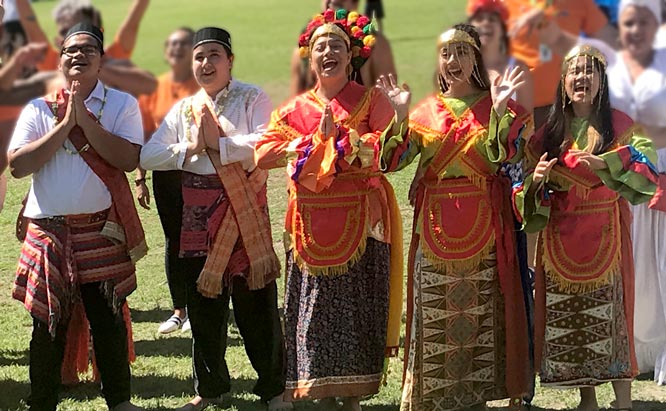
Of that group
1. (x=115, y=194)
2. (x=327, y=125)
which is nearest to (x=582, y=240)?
(x=327, y=125)

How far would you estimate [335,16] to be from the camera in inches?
221

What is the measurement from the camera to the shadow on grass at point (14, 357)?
268 inches

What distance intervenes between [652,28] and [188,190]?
2.37 metres

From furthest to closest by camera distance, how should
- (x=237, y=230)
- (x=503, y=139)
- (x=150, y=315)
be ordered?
(x=150, y=315), (x=237, y=230), (x=503, y=139)

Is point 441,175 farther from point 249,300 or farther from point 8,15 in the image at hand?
point 8,15

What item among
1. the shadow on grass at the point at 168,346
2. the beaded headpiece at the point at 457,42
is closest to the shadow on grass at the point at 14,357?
the shadow on grass at the point at 168,346

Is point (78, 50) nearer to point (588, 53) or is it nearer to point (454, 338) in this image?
point (454, 338)

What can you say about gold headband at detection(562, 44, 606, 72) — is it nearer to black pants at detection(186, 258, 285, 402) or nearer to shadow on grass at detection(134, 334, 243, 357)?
Answer: black pants at detection(186, 258, 285, 402)

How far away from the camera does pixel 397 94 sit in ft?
17.3

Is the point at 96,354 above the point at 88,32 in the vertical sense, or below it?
below

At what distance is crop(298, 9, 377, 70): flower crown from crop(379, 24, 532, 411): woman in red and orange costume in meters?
0.34

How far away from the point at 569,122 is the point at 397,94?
34.3 inches

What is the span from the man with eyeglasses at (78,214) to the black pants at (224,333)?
1.11 ft

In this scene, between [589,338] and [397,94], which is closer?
[397,94]
